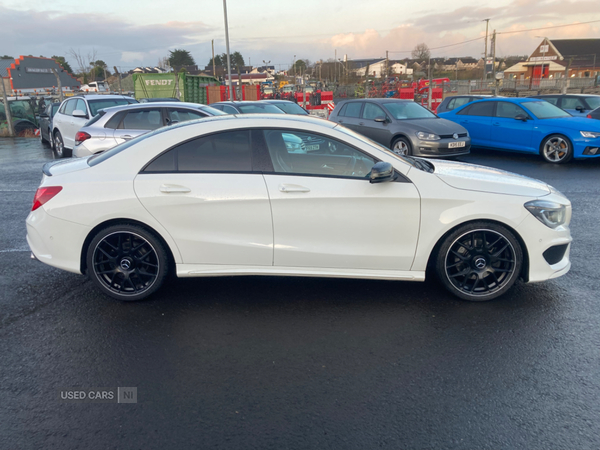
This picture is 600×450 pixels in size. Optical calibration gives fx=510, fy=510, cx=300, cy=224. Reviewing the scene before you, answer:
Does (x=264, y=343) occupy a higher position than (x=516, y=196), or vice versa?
→ (x=516, y=196)

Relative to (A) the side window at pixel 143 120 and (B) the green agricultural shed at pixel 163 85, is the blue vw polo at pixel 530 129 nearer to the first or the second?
(A) the side window at pixel 143 120

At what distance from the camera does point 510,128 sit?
12.8 metres

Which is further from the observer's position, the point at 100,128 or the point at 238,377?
the point at 100,128

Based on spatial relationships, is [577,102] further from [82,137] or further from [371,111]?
[82,137]

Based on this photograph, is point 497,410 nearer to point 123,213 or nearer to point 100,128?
point 123,213

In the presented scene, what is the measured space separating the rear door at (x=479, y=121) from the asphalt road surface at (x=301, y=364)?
902 cm

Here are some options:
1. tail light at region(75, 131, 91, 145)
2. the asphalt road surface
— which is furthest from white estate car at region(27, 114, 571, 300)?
tail light at region(75, 131, 91, 145)

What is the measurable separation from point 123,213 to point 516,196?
3289 mm

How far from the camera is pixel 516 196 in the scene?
427 centimetres

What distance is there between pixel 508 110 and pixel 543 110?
0.81 m

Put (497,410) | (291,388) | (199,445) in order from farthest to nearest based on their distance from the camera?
(291,388)
(497,410)
(199,445)

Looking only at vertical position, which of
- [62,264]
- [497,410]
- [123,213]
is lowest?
[497,410]

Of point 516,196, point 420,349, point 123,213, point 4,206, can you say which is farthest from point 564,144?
point 4,206

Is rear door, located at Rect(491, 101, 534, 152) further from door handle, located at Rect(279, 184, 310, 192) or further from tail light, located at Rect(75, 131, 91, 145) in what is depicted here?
door handle, located at Rect(279, 184, 310, 192)
